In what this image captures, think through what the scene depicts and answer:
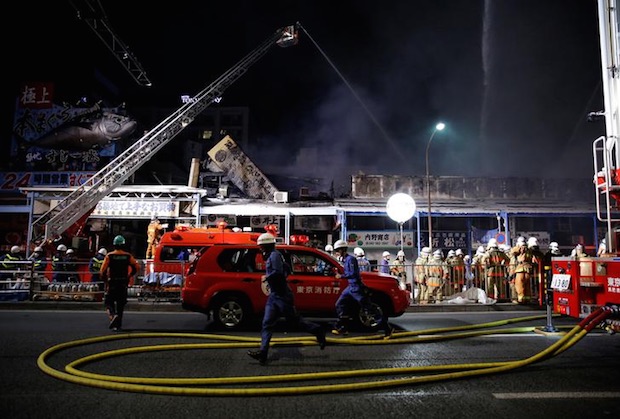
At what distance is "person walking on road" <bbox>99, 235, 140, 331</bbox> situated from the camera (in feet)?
25.9

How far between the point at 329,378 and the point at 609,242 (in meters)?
4.52

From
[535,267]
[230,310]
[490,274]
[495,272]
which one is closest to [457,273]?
[490,274]

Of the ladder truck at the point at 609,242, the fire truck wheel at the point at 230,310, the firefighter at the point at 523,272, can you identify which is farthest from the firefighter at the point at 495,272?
the fire truck wheel at the point at 230,310

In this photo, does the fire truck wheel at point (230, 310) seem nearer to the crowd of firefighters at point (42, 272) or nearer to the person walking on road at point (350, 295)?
the person walking on road at point (350, 295)

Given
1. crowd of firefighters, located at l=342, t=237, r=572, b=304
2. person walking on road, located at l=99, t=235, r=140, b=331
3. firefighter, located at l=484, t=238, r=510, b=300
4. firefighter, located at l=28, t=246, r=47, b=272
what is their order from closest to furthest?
person walking on road, located at l=99, t=235, r=140, b=331 → crowd of firefighters, located at l=342, t=237, r=572, b=304 → firefighter, located at l=484, t=238, r=510, b=300 → firefighter, located at l=28, t=246, r=47, b=272

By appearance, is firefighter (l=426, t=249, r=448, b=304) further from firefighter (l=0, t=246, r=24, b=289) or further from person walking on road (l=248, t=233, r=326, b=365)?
firefighter (l=0, t=246, r=24, b=289)

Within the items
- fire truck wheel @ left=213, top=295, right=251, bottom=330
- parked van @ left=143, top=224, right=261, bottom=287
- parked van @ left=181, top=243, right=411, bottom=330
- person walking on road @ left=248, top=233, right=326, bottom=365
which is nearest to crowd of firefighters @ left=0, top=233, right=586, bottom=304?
parked van @ left=143, top=224, right=261, bottom=287

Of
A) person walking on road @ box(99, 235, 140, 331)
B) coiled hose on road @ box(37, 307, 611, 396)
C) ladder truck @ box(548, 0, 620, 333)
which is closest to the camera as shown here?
coiled hose on road @ box(37, 307, 611, 396)

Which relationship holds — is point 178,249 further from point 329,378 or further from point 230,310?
point 329,378

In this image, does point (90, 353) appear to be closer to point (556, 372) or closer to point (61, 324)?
point (61, 324)

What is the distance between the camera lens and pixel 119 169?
18.8 m

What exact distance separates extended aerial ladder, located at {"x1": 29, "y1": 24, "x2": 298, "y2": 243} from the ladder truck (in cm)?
1729

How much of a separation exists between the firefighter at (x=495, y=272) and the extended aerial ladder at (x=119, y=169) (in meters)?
15.3

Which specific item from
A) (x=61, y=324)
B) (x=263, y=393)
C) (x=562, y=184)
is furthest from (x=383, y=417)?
(x=562, y=184)
